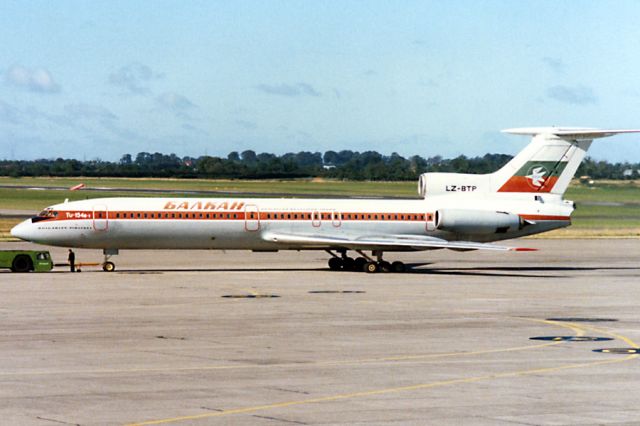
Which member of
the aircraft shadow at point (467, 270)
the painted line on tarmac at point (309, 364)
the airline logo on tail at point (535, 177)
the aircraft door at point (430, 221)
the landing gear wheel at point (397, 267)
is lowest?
the aircraft shadow at point (467, 270)

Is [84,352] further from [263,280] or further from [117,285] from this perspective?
[263,280]

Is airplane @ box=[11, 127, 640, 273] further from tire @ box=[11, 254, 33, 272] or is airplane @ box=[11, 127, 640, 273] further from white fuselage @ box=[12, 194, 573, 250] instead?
tire @ box=[11, 254, 33, 272]

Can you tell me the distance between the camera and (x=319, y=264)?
5591 centimetres

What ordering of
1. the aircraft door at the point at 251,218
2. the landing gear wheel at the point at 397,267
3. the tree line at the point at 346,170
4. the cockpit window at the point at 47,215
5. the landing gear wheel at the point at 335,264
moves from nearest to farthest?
the cockpit window at the point at 47,215, the aircraft door at the point at 251,218, the landing gear wheel at the point at 397,267, the landing gear wheel at the point at 335,264, the tree line at the point at 346,170

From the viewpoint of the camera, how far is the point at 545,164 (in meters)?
52.9

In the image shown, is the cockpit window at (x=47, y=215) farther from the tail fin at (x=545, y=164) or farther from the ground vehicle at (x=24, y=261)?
the tail fin at (x=545, y=164)

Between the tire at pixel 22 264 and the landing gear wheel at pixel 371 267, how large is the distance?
14.9 m

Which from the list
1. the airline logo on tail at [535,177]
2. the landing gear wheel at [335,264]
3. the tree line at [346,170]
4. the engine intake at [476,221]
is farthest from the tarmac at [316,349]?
the tree line at [346,170]

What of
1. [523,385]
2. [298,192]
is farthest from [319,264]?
[298,192]

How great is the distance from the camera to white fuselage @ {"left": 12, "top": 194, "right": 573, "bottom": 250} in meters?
49.4

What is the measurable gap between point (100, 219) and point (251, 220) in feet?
22.0

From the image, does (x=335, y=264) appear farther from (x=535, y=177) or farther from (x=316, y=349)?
(x=316, y=349)

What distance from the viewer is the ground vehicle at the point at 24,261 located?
157 feet

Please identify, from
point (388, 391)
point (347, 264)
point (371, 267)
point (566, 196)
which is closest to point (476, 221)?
point (371, 267)
